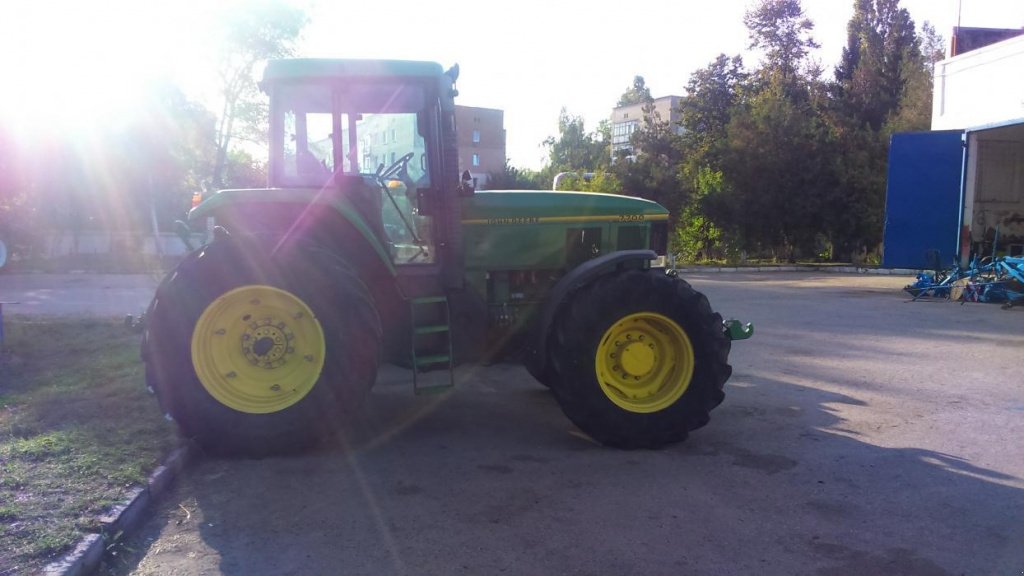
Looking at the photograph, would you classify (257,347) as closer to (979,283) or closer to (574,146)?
(979,283)

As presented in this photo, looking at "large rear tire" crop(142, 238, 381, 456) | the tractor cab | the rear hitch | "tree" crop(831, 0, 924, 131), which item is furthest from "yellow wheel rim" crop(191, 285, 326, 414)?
"tree" crop(831, 0, 924, 131)

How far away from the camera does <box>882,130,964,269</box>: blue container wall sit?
1703 cm

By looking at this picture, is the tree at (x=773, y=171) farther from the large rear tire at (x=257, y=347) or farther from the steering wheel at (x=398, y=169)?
the large rear tire at (x=257, y=347)

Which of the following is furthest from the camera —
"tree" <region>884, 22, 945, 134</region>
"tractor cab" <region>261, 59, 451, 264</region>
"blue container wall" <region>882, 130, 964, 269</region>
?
"tree" <region>884, 22, 945, 134</region>

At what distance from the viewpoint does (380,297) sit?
18.3 feet

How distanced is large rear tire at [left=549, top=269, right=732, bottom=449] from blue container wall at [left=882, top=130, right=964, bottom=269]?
14.5 m

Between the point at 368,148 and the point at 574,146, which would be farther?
the point at 574,146

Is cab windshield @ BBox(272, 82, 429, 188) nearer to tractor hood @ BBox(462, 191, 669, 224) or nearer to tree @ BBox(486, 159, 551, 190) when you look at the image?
tractor hood @ BBox(462, 191, 669, 224)

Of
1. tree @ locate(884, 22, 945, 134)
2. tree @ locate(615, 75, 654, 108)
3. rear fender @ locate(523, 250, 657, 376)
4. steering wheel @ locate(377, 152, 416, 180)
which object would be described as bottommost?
rear fender @ locate(523, 250, 657, 376)

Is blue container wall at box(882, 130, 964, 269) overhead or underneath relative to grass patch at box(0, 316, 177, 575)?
overhead

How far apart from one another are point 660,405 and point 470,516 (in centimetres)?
179

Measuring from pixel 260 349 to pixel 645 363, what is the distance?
9.01 feet

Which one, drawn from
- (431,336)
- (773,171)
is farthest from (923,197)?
(431,336)

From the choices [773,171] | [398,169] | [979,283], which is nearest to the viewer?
[398,169]
